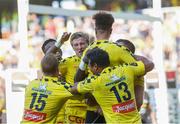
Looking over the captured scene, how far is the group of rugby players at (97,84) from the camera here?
5941mm

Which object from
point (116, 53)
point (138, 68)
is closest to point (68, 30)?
point (116, 53)

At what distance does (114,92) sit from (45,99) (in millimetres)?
810

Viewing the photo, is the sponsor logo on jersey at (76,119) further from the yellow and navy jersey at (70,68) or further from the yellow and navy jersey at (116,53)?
the yellow and navy jersey at (116,53)

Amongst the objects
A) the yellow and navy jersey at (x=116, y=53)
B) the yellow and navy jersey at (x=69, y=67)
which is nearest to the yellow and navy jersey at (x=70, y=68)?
the yellow and navy jersey at (x=69, y=67)

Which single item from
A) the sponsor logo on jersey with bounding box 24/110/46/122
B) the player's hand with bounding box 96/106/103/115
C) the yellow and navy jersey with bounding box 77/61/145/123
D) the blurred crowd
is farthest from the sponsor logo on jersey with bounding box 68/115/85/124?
the blurred crowd

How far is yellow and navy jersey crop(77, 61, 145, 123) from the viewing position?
5.92 meters

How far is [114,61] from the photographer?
6.32 m

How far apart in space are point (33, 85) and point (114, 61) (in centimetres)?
86

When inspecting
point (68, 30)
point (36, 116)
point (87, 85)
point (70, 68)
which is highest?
point (87, 85)

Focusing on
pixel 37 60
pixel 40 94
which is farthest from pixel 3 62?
pixel 40 94

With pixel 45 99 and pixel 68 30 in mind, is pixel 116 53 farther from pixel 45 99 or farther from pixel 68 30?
pixel 68 30

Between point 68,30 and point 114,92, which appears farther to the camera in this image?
point 68,30

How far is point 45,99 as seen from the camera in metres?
6.37

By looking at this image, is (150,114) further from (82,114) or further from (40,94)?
(40,94)
